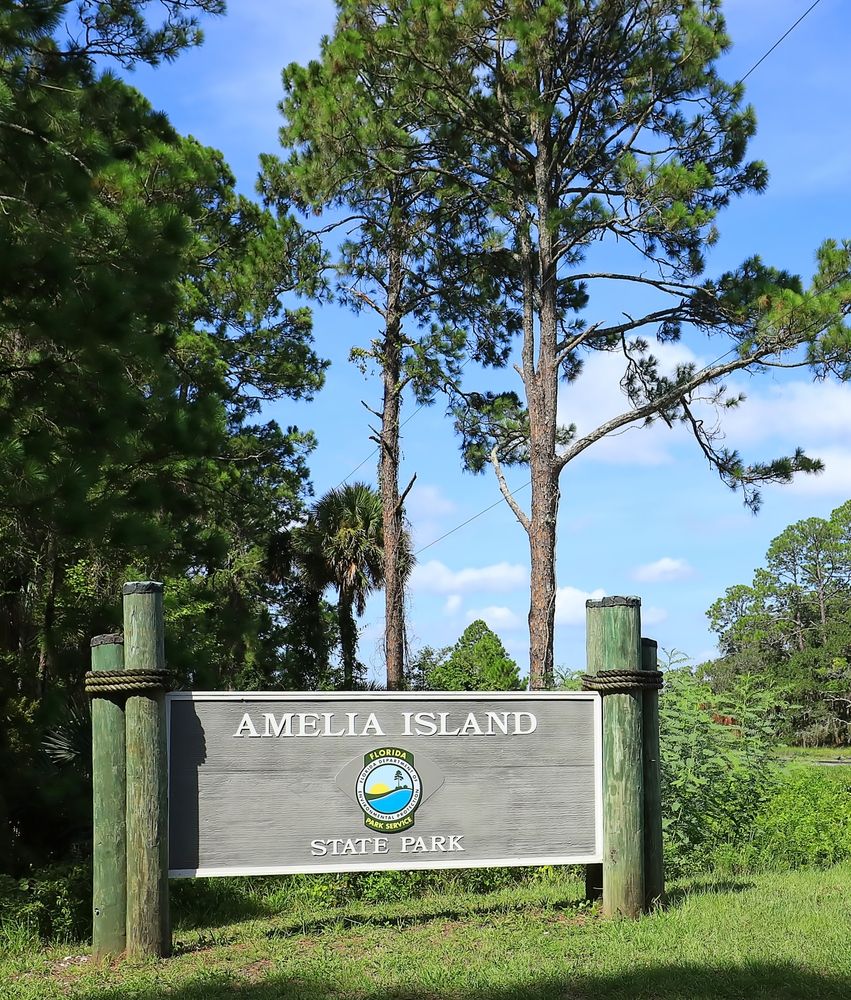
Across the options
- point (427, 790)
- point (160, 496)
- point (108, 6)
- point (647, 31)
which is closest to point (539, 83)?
point (647, 31)

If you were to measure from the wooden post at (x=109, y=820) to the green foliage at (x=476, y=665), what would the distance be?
14.7 m

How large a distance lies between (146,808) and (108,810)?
22 cm

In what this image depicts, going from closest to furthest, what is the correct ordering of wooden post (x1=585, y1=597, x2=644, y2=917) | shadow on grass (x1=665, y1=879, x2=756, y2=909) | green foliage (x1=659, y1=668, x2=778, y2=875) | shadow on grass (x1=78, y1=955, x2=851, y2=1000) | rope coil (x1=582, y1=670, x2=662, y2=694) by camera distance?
shadow on grass (x1=78, y1=955, x2=851, y2=1000) < wooden post (x1=585, y1=597, x2=644, y2=917) < rope coil (x1=582, y1=670, x2=662, y2=694) < shadow on grass (x1=665, y1=879, x2=756, y2=909) < green foliage (x1=659, y1=668, x2=778, y2=875)

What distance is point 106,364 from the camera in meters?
8.99

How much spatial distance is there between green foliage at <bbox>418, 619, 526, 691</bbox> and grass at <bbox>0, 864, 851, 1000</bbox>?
45.1ft

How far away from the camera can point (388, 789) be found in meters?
6.42

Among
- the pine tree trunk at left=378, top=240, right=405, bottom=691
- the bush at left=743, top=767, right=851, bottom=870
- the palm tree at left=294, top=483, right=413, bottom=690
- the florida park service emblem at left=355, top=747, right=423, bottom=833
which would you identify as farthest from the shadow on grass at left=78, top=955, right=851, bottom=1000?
the palm tree at left=294, top=483, right=413, bottom=690

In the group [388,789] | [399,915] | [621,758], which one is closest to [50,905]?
[399,915]

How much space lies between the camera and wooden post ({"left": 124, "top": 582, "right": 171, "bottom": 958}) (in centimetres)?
593

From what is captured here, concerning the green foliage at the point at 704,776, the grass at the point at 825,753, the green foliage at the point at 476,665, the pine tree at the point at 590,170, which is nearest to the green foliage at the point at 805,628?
the grass at the point at 825,753

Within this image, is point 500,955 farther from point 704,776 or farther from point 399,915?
point 704,776

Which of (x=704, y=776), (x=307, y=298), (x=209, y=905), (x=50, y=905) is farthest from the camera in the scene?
(x=307, y=298)

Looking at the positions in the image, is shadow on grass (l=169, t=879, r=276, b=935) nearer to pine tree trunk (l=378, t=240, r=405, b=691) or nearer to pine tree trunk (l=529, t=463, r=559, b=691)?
pine tree trunk (l=529, t=463, r=559, b=691)

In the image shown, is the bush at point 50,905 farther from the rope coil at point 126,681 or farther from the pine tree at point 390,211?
the pine tree at point 390,211
